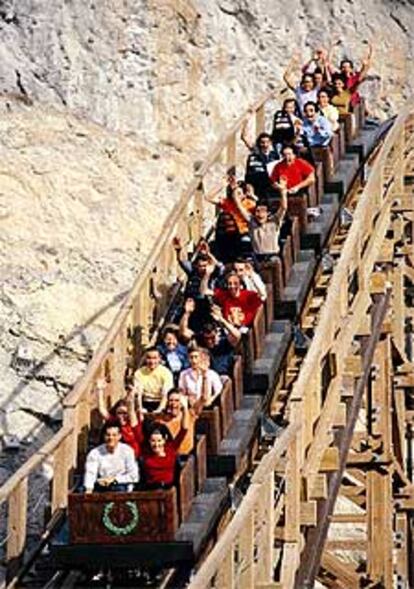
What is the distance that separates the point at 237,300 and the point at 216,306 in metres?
0.22

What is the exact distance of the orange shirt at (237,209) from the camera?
604 inches

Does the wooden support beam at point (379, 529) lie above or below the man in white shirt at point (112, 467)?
below

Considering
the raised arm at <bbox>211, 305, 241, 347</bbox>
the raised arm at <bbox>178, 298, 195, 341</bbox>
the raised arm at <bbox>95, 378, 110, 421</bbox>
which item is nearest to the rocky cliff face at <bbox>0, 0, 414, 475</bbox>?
the raised arm at <bbox>178, 298, 195, 341</bbox>

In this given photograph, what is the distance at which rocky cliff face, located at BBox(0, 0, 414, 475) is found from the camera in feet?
64.7

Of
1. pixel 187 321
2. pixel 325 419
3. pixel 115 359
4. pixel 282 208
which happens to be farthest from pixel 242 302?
pixel 325 419

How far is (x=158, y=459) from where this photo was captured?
11.6 metres

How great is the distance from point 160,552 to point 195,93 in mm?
13590

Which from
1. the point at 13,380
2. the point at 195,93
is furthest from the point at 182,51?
the point at 13,380

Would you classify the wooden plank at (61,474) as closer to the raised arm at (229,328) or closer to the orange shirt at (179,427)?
the orange shirt at (179,427)

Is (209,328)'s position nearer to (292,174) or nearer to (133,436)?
(133,436)

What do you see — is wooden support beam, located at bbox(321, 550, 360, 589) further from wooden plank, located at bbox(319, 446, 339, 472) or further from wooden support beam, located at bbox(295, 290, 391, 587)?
wooden plank, located at bbox(319, 446, 339, 472)

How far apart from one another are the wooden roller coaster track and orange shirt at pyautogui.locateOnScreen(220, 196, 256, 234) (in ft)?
2.06

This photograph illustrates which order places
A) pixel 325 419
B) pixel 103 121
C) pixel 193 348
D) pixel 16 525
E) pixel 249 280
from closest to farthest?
pixel 16 525, pixel 325 419, pixel 193 348, pixel 249 280, pixel 103 121

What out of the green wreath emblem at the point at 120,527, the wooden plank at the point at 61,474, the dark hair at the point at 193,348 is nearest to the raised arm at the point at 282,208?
the dark hair at the point at 193,348
